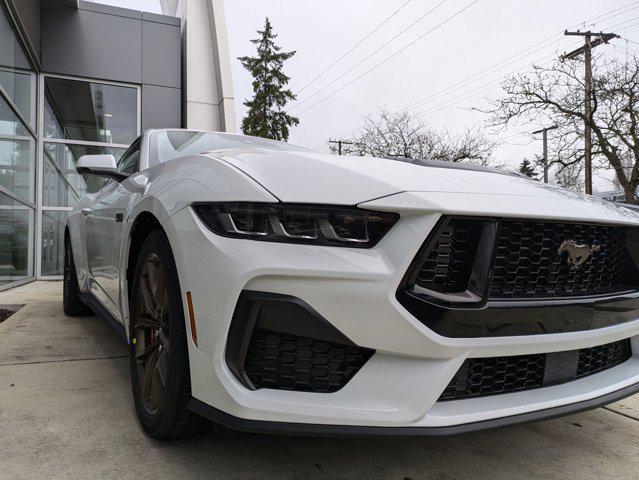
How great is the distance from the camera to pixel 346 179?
1.54 meters

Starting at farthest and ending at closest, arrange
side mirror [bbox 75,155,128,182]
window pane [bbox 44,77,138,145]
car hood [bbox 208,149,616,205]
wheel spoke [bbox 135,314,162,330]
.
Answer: window pane [bbox 44,77,138,145] < side mirror [bbox 75,155,128,182] < wheel spoke [bbox 135,314,162,330] < car hood [bbox 208,149,616,205]

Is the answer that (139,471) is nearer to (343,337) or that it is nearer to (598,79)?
(343,337)

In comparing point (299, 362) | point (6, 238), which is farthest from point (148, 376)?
point (6, 238)

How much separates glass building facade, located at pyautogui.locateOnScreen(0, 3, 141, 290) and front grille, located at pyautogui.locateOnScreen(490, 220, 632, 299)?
7.49 metres

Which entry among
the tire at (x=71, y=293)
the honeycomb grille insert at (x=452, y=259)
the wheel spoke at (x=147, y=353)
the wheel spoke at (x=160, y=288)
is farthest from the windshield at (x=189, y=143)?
the tire at (x=71, y=293)

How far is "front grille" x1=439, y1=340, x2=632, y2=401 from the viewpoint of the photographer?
1.52 m

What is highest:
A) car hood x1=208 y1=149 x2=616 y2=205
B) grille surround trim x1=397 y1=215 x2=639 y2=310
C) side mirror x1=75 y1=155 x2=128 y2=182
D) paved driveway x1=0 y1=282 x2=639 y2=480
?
side mirror x1=75 y1=155 x2=128 y2=182

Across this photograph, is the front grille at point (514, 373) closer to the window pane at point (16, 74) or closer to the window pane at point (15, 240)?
the window pane at point (15, 240)

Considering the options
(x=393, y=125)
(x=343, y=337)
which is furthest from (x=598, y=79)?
(x=343, y=337)

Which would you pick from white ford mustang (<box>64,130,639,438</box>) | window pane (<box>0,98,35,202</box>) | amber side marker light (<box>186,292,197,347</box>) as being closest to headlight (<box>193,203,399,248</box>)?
white ford mustang (<box>64,130,639,438</box>)

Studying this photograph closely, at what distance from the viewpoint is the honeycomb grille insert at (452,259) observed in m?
1.47

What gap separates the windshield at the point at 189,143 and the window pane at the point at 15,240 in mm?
4360

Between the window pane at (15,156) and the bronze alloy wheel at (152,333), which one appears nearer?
the bronze alloy wheel at (152,333)

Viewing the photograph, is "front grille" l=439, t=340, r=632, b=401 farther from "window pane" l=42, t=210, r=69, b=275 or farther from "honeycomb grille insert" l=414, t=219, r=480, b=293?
"window pane" l=42, t=210, r=69, b=275
